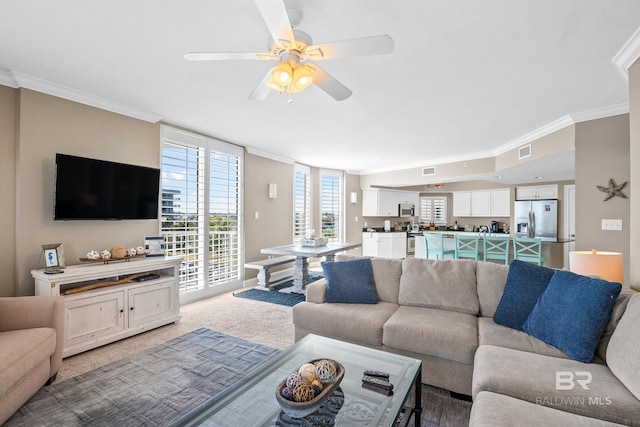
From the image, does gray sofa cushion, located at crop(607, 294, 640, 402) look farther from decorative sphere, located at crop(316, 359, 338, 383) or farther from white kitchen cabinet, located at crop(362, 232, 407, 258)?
white kitchen cabinet, located at crop(362, 232, 407, 258)

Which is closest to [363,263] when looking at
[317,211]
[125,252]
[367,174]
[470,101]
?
[470,101]

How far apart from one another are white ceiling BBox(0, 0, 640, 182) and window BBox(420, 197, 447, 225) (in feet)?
16.7

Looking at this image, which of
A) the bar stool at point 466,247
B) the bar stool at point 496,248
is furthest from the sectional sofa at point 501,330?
the bar stool at point 466,247

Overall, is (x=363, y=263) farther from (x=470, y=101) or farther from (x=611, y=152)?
(x=611, y=152)

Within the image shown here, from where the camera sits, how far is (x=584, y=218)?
329 centimetres

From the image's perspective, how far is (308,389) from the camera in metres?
1.34

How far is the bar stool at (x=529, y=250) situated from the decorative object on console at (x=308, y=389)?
4.19 m

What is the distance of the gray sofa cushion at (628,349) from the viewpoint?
1.34 meters

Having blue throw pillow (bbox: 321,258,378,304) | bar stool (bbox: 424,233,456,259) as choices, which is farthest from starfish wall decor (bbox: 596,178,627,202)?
blue throw pillow (bbox: 321,258,378,304)

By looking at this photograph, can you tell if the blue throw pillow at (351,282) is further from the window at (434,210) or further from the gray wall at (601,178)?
the window at (434,210)

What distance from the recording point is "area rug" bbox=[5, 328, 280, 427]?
1.84m

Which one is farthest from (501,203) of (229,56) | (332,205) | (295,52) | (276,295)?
(229,56)

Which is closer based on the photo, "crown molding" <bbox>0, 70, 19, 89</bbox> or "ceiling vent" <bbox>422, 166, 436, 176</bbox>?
"crown molding" <bbox>0, 70, 19, 89</bbox>

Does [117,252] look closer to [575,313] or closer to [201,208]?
[201,208]
